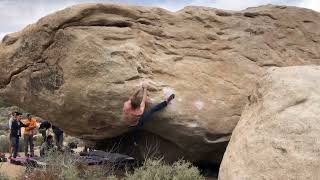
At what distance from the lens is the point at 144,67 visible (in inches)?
387

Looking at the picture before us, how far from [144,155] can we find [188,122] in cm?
171

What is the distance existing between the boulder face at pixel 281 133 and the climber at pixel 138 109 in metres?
1.95

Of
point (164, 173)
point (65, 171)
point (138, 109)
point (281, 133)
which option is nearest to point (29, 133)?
point (65, 171)

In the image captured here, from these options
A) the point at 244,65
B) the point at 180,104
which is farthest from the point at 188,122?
the point at 244,65

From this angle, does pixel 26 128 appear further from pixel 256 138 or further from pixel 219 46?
pixel 256 138

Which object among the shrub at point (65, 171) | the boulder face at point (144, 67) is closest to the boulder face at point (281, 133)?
the boulder face at point (144, 67)

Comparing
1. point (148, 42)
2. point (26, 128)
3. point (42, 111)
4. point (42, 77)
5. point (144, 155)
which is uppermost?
point (148, 42)

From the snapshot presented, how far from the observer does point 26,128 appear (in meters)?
A: 15.7

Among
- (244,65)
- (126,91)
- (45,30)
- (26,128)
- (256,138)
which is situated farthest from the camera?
(26,128)

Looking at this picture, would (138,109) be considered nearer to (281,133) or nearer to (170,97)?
(170,97)

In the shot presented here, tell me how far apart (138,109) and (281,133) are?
309 cm

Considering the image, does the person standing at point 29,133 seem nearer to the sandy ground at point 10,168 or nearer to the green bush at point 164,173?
the sandy ground at point 10,168

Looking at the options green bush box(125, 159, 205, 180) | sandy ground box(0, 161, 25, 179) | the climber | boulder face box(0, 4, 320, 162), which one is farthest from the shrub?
sandy ground box(0, 161, 25, 179)

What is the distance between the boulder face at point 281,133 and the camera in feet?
21.9
